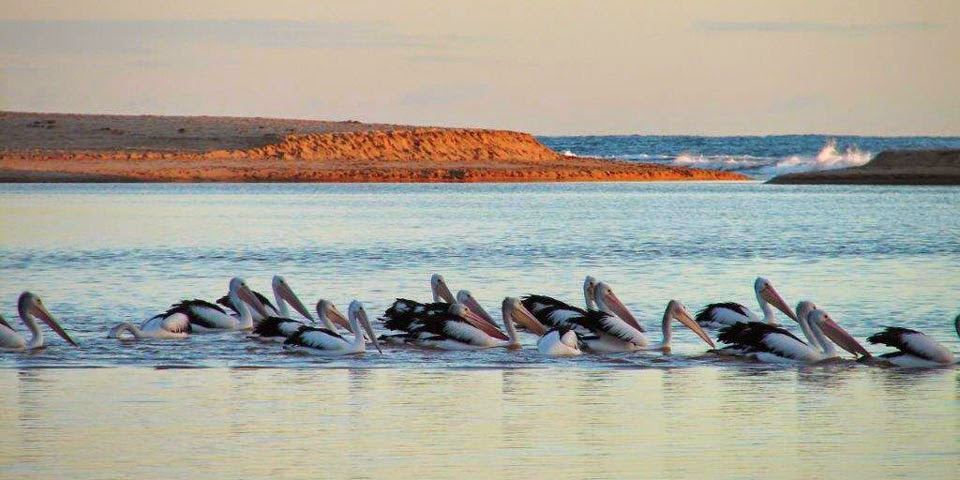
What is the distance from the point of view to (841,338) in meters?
11.3

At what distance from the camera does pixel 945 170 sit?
52.7 meters

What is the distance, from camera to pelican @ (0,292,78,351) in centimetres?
1179

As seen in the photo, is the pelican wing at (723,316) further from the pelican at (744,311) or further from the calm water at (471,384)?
the calm water at (471,384)

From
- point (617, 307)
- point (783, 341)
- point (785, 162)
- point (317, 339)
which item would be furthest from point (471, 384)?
point (785, 162)

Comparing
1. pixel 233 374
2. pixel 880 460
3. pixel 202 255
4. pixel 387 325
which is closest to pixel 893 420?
pixel 880 460

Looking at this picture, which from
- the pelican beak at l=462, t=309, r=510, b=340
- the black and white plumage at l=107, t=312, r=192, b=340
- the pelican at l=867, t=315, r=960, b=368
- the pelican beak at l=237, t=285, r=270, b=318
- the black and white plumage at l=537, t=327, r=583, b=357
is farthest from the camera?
the pelican beak at l=237, t=285, r=270, b=318

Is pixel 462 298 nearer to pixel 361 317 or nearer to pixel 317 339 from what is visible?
pixel 361 317

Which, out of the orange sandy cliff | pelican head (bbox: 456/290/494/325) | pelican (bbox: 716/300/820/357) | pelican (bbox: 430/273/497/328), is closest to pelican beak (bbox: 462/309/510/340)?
pelican (bbox: 430/273/497/328)

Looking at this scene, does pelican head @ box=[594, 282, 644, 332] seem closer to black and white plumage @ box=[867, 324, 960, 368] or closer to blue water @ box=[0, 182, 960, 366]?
blue water @ box=[0, 182, 960, 366]

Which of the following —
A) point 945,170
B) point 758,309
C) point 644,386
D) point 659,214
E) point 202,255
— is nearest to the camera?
point 644,386

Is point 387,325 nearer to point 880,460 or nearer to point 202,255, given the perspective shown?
point 880,460

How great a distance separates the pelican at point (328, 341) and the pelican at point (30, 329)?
1665mm

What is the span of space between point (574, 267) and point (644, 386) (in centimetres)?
1015

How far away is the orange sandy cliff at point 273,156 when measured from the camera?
61.4 m
